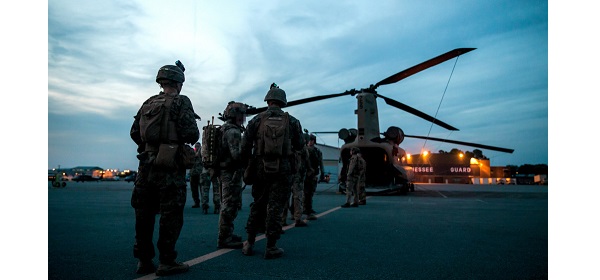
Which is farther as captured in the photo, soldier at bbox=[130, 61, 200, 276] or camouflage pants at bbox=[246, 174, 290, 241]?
camouflage pants at bbox=[246, 174, 290, 241]

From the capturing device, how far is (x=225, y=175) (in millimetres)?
4770

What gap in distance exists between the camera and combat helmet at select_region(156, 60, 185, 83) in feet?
11.9

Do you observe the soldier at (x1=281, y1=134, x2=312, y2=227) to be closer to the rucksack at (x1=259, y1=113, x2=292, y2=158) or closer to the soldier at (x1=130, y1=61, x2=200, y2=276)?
the rucksack at (x1=259, y1=113, x2=292, y2=158)

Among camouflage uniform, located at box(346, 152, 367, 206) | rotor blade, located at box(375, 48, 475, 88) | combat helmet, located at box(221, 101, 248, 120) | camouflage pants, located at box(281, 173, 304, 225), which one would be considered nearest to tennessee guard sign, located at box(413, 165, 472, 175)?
rotor blade, located at box(375, 48, 475, 88)

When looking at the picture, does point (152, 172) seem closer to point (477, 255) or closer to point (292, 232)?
point (292, 232)

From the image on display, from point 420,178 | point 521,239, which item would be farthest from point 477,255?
point 420,178

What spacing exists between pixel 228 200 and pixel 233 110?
121cm

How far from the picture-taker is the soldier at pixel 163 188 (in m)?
3.38

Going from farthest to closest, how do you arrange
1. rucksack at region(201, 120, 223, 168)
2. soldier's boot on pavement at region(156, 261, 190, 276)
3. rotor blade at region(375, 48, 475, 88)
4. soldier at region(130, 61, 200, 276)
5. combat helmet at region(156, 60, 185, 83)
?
rotor blade at region(375, 48, 475, 88) < rucksack at region(201, 120, 223, 168) < combat helmet at region(156, 60, 185, 83) < soldier at region(130, 61, 200, 276) < soldier's boot on pavement at region(156, 261, 190, 276)

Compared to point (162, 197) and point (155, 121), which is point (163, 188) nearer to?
point (162, 197)

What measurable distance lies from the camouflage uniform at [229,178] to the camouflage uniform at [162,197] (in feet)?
3.82

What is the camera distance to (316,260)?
3891mm
